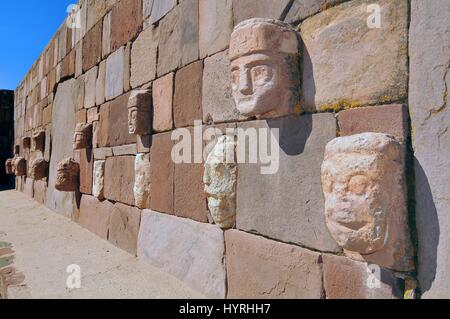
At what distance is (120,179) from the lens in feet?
10.9

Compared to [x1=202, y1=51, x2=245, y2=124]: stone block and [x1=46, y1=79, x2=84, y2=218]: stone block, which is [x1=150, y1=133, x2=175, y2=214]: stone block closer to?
[x1=202, y1=51, x2=245, y2=124]: stone block

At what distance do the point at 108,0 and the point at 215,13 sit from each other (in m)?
2.23

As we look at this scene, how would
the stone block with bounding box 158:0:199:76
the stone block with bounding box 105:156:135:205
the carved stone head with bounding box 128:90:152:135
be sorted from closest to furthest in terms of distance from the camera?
the stone block with bounding box 158:0:199:76 → the carved stone head with bounding box 128:90:152:135 → the stone block with bounding box 105:156:135:205

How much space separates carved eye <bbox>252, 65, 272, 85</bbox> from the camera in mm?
1555

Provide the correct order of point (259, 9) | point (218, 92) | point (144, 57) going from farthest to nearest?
point (144, 57), point (218, 92), point (259, 9)

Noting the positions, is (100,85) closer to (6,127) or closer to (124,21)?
(124,21)

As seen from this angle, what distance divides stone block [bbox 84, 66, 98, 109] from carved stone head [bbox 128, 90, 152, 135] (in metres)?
1.56

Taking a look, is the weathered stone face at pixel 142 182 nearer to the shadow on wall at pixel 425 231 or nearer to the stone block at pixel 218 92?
the stone block at pixel 218 92

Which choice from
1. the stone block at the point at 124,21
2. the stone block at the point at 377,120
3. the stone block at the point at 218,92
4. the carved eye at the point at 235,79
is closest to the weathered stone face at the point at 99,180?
the stone block at the point at 124,21

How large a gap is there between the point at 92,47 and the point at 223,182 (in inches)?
127

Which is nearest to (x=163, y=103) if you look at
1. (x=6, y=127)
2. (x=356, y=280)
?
(x=356, y=280)

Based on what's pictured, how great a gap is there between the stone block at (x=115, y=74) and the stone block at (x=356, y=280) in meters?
2.74

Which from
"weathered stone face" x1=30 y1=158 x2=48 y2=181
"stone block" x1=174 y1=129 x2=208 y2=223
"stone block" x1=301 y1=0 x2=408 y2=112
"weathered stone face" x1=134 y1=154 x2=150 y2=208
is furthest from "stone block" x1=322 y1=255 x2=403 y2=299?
"weathered stone face" x1=30 y1=158 x2=48 y2=181

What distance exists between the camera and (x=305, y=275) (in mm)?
1551
